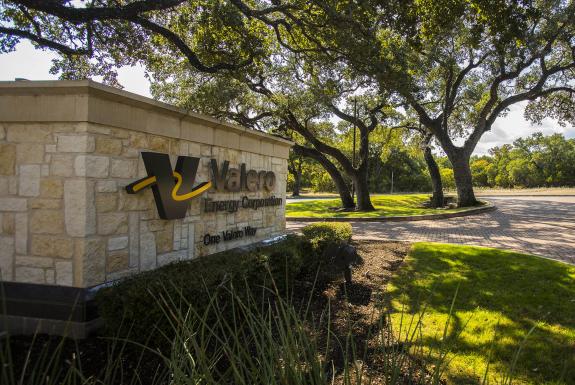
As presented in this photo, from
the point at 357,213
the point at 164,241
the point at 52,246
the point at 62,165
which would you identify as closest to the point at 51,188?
the point at 62,165

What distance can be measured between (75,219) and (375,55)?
6.74 m

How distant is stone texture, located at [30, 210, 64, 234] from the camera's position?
170 inches

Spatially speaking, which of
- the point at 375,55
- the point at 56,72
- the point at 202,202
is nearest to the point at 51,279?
the point at 202,202

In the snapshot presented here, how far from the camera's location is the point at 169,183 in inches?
215

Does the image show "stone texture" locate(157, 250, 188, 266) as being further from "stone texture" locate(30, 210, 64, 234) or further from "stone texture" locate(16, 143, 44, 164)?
"stone texture" locate(16, 143, 44, 164)

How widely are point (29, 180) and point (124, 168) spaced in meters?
1.01

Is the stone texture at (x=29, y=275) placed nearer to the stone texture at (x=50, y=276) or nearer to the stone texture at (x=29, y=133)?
the stone texture at (x=50, y=276)

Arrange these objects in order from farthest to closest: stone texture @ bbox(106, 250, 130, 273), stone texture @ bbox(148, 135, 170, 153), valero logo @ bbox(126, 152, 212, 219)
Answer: stone texture @ bbox(148, 135, 170, 153) < valero logo @ bbox(126, 152, 212, 219) < stone texture @ bbox(106, 250, 130, 273)

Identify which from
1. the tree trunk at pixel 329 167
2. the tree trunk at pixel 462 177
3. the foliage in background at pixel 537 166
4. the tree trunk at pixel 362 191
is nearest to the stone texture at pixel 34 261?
the tree trunk at pixel 329 167

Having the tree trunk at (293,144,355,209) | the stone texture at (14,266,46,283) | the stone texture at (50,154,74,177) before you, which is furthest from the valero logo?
the tree trunk at (293,144,355,209)

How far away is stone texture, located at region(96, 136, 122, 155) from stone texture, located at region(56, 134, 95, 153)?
9 cm

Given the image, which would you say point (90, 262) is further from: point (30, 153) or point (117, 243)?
point (30, 153)

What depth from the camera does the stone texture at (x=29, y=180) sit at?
438 cm

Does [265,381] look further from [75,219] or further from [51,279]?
[51,279]
